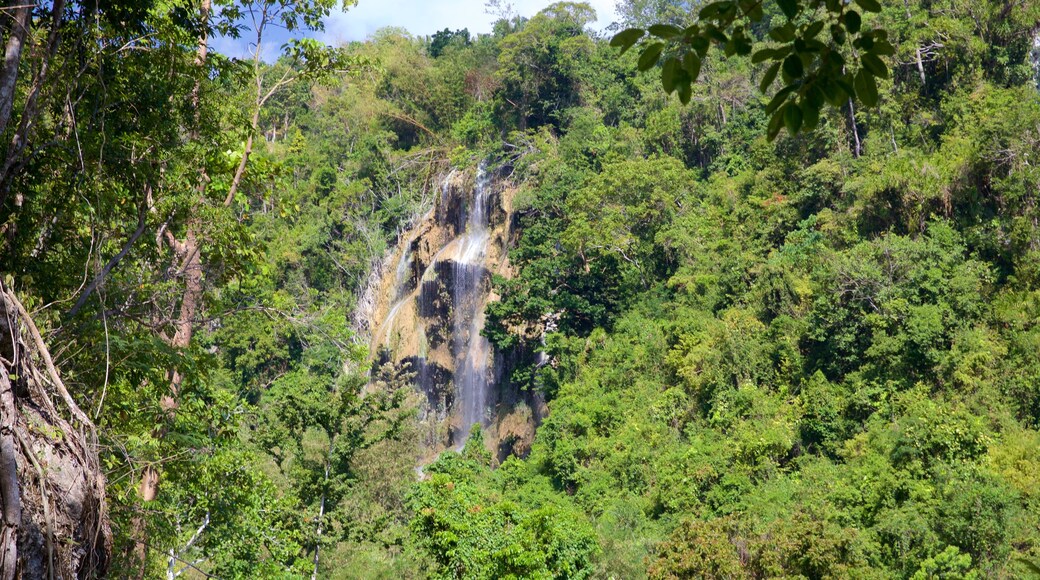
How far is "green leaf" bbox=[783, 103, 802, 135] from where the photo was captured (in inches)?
90.9

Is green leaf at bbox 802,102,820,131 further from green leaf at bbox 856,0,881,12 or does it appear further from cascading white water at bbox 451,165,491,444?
cascading white water at bbox 451,165,491,444

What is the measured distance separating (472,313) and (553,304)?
4.28 metres

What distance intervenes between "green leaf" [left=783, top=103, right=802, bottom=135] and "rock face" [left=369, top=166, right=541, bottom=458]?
22483 millimetres

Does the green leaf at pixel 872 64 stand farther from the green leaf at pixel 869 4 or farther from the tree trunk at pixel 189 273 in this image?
the tree trunk at pixel 189 273

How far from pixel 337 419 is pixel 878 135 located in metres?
12.1

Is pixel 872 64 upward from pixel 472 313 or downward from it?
downward

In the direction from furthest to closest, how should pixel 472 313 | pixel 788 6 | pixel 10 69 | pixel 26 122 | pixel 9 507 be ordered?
pixel 472 313, pixel 26 122, pixel 10 69, pixel 9 507, pixel 788 6

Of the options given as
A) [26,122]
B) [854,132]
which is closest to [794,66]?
[26,122]

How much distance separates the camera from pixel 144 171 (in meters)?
5.72

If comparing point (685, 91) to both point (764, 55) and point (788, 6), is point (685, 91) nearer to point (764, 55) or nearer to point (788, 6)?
point (764, 55)

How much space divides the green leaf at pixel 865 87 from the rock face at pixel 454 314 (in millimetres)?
22498

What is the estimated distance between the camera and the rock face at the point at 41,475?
139 inches

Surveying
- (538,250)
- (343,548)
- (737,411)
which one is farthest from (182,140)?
(538,250)

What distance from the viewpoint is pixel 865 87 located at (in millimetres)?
2301
